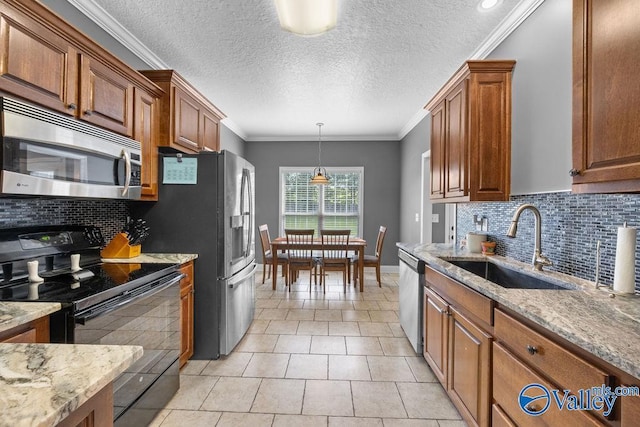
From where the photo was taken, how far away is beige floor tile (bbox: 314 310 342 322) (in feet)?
12.0

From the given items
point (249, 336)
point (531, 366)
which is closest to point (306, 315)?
point (249, 336)

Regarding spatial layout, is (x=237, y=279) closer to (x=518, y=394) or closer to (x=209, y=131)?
(x=209, y=131)

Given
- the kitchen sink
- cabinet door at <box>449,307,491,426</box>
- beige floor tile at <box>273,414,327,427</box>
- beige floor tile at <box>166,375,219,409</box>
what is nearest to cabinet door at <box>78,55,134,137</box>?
beige floor tile at <box>166,375,219,409</box>

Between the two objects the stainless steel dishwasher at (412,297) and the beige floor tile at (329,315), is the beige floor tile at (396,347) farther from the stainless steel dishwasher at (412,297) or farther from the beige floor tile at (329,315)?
the beige floor tile at (329,315)

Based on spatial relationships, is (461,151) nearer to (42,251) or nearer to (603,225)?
(603,225)

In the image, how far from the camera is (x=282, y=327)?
3.40 metres

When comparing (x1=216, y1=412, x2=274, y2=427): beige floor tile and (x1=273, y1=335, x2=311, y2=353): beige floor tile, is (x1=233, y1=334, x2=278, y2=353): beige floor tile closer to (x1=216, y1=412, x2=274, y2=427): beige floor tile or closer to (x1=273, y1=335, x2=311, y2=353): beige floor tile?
(x1=273, y1=335, x2=311, y2=353): beige floor tile

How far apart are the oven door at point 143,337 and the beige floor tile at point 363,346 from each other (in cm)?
143

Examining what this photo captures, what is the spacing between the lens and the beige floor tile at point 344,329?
325cm

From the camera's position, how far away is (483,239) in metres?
2.74

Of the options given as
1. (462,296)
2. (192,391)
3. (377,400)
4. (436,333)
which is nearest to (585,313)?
(462,296)

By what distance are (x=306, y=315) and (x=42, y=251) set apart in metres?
2.56

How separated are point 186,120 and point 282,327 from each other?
2.23 meters

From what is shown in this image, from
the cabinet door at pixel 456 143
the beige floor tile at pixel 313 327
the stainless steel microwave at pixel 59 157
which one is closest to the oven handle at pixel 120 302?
the stainless steel microwave at pixel 59 157
